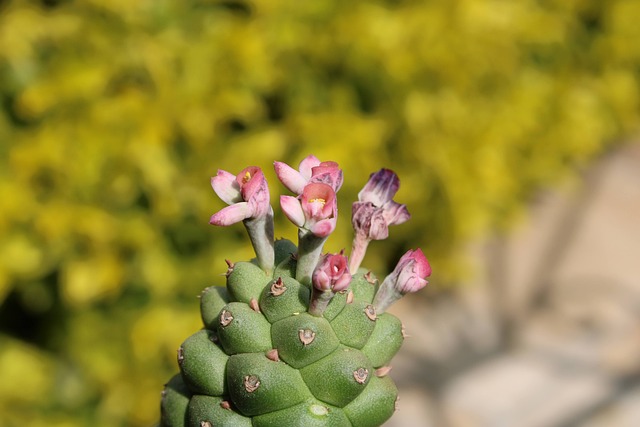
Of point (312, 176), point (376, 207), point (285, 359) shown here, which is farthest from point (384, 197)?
point (285, 359)

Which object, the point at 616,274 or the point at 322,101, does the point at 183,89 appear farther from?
the point at 616,274

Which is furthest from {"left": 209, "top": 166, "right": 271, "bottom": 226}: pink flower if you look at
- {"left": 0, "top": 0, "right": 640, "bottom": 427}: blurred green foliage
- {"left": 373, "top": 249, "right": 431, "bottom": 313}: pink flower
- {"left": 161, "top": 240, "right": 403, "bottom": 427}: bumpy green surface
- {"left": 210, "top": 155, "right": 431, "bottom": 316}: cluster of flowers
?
{"left": 0, "top": 0, "right": 640, "bottom": 427}: blurred green foliage

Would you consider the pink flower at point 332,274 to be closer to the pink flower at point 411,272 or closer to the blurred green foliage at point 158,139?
the pink flower at point 411,272

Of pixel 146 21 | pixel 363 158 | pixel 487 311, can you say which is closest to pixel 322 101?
pixel 363 158

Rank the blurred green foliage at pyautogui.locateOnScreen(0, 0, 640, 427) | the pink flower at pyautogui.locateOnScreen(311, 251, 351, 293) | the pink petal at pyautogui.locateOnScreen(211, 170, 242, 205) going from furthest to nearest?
the blurred green foliage at pyautogui.locateOnScreen(0, 0, 640, 427) < the pink petal at pyautogui.locateOnScreen(211, 170, 242, 205) < the pink flower at pyautogui.locateOnScreen(311, 251, 351, 293)

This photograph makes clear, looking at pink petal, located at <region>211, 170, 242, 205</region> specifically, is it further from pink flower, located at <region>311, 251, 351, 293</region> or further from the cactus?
pink flower, located at <region>311, 251, 351, 293</region>

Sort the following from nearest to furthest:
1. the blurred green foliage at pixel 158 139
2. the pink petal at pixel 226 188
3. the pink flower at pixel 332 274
Result: 1. the pink flower at pixel 332 274
2. the pink petal at pixel 226 188
3. the blurred green foliage at pixel 158 139

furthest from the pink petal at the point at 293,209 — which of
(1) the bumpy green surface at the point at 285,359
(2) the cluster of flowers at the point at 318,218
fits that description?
(1) the bumpy green surface at the point at 285,359
